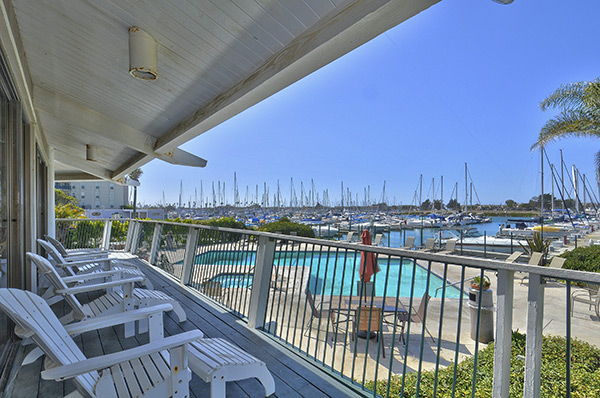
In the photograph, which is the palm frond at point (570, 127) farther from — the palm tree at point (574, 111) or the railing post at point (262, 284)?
the railing post at point (262, 284)

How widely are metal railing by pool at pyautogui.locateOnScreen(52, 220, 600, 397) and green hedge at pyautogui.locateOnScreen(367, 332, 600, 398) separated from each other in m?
0.02

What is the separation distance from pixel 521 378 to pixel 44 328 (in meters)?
4.09

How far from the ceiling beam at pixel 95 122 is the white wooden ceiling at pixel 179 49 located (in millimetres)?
16

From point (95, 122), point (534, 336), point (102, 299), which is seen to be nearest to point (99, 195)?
point (95, 122)

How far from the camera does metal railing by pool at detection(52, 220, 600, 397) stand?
1684 mm

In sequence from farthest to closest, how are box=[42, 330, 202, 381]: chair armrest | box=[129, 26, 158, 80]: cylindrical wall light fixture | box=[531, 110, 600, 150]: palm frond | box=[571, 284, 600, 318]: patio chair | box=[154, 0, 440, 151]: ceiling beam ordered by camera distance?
box=[531, 110, 600, 150]: palm frond, box=[571, 284, 600, 318]: patio chair, box=[129, 26, 158, 80]: cylindrical wall light fixture, box=[154, 0, 440, 151]: ceiling beam, box=[42, 330, 202, 381]: chair armrest

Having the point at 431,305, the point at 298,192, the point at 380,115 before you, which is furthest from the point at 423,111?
the point at 431,305

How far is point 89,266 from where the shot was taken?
16.6ft

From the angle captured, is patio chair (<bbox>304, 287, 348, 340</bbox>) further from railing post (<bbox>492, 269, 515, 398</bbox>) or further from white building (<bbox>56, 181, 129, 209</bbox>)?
white building (<bbox>56, 181, 129, 209</bbox>)

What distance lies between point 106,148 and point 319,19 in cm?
645

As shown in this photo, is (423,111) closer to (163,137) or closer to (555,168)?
(555,168)

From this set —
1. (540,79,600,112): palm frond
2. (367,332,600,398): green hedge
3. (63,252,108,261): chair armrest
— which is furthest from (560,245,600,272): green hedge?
(63,252,108,261): chair armrest

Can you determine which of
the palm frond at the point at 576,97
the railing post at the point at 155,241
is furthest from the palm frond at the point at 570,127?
the railing post at the point at 155,241

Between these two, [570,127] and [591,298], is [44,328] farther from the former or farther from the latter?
[570,127]
